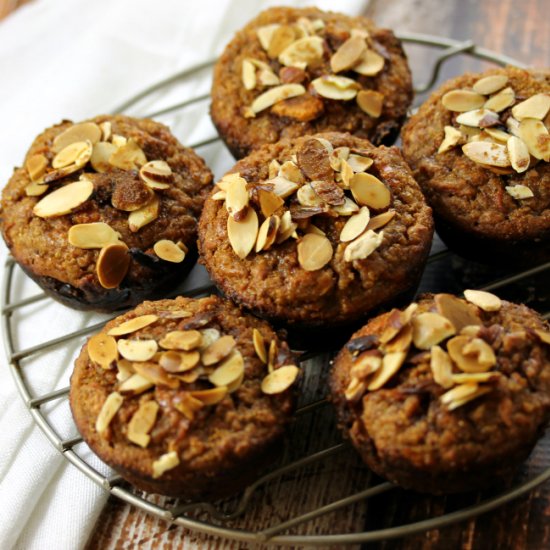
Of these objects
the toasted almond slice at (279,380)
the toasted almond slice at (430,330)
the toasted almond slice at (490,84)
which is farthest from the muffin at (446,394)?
the toasted almond slice at (490,84)

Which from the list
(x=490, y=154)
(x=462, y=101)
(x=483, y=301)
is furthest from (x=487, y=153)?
(x=483, y=301)

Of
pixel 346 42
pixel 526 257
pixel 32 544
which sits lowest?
pixel 526 257

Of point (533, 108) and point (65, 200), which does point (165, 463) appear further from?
point (533, 108)

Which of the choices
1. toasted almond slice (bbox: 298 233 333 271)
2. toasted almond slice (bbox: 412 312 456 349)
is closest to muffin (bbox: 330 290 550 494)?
toasted almond slice (bbox: 412 312 456 349)

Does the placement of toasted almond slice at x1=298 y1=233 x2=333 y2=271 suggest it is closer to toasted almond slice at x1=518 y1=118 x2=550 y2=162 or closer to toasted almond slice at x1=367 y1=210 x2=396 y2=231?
toasted almond slice at x1=367 y1=210 x2=396 y2=231

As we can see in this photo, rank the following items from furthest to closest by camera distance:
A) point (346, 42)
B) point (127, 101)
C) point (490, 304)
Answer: point (127, 101) < point (346, 42) < point (490, 304)

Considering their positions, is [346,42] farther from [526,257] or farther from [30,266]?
[30,266]

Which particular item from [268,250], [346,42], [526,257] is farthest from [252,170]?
[526,257]
